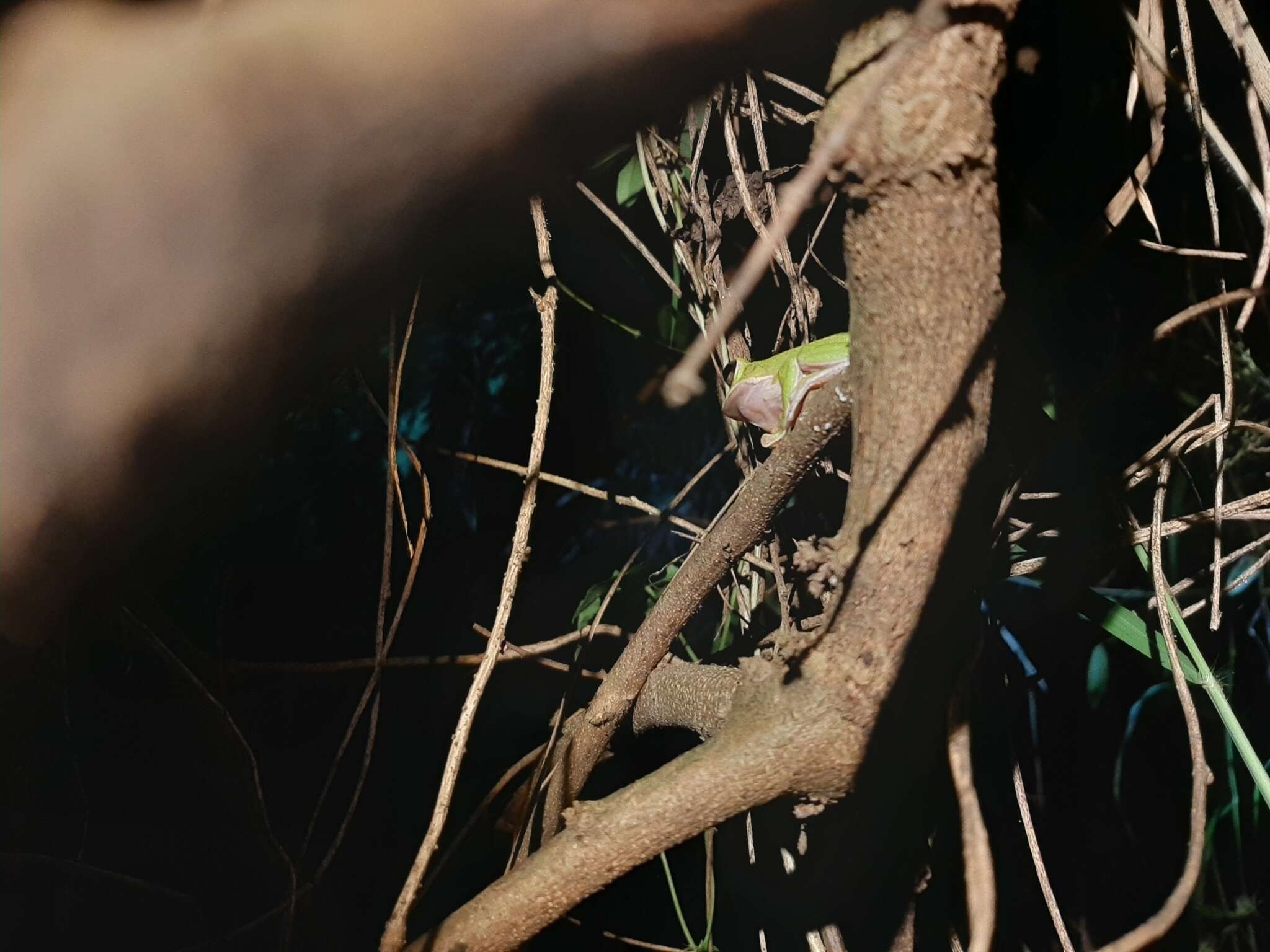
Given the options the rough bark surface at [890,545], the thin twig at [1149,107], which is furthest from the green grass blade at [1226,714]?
the thin twig at [1149,107]

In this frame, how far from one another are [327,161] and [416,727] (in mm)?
851

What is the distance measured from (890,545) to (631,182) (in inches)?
25.7

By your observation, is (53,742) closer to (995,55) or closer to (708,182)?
(708,182)

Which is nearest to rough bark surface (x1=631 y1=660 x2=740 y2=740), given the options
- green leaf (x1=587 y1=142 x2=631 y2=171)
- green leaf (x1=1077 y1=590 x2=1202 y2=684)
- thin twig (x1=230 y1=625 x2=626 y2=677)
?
thin twig (x1=230 y1=625 x2=626 y2=677)

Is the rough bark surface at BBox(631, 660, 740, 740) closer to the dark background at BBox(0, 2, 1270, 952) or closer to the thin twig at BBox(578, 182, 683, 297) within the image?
the dark background at BBox(0, 2, 1270, 952)

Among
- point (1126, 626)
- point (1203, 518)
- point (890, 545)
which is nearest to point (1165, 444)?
point (1203, 518)

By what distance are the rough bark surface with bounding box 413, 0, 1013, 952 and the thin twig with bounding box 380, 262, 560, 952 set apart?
0.05 metres

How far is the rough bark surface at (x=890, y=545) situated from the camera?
40 cm

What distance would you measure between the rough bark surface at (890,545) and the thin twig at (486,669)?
47 mm

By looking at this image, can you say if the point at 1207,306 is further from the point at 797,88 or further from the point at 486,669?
the point at 486,669

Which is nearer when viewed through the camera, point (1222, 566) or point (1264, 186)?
point (1264, 186)

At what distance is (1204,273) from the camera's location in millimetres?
830

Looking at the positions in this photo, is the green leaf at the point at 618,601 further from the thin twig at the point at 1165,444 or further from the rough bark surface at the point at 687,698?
the thin twig at the point at 1165,444

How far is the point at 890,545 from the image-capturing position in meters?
0.52
